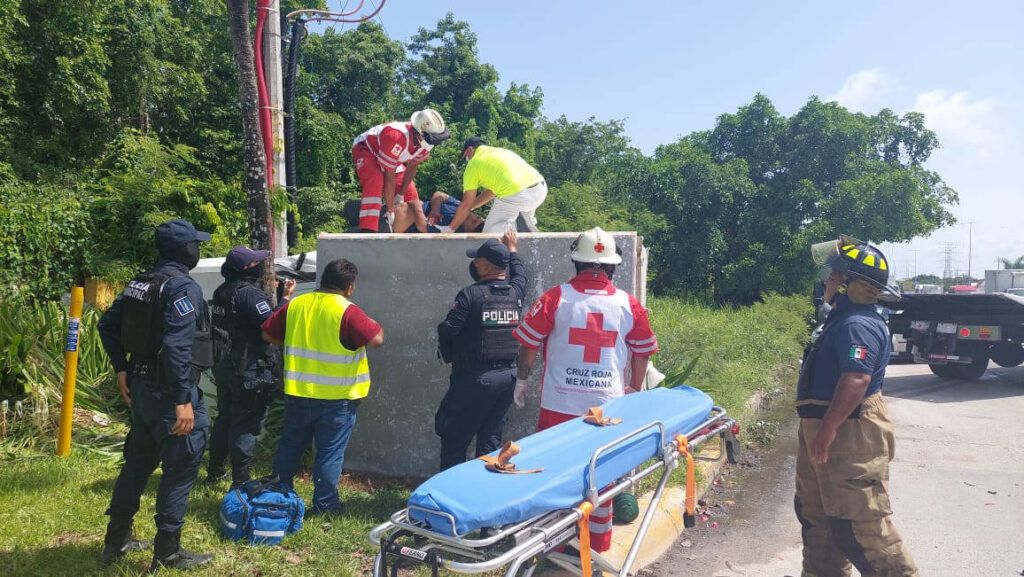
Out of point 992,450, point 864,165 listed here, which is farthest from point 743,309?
point 992,450

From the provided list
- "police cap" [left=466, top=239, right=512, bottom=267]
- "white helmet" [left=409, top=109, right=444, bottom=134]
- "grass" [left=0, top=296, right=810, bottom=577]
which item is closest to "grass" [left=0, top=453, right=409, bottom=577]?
"grass" [left=0, top=296, right=810, bottom=577]

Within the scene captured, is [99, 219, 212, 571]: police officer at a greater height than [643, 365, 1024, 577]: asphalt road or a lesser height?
greater

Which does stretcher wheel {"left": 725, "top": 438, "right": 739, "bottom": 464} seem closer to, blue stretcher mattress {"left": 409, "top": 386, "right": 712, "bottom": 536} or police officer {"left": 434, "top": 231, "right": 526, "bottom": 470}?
blue stretcher mattress {"left": 409, "top": 386, "right": 712, "bottom": 536}

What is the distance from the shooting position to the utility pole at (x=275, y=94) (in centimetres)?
778

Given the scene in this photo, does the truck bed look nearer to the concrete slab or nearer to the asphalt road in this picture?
the asphalt road

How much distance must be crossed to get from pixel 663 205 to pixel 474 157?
1574 centimetres

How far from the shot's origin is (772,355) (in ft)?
41.9

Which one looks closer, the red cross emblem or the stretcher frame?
the stretcher frame

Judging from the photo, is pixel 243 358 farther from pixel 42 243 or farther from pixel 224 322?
pixel 42 243

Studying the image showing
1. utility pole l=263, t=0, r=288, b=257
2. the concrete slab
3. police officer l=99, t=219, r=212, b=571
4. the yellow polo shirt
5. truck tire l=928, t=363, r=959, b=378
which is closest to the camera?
police officer l=99, t=219, r=212, b=571

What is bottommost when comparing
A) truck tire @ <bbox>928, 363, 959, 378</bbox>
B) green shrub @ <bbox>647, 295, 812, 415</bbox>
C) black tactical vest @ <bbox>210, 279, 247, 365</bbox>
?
truck tire @ <bbox>928, 363, 959, 378</bbox>

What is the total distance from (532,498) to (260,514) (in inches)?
87.9

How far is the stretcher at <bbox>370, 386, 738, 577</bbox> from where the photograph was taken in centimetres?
250

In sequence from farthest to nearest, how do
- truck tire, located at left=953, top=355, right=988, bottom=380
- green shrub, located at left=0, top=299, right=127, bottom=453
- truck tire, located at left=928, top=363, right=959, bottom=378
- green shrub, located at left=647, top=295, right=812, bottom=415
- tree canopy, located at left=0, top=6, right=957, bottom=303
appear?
tree canopy, located at left=0, top=6, right=957, bottom=303 < truck tire, located at left=928, top=363, right=959, bottom=378 < truck tire, located at left=953, top=355, right=988, bottom=380 < green shrub, located at left=647, top=295, right=812, bottom=415 < green shrub, located at left=0, top=299, right=127, bottom=453
